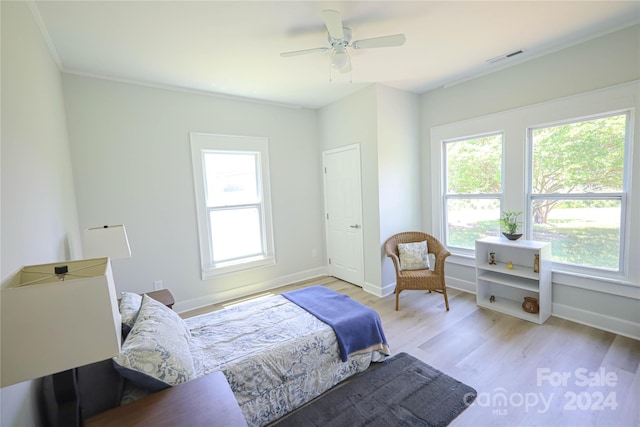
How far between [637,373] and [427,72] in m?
3.29

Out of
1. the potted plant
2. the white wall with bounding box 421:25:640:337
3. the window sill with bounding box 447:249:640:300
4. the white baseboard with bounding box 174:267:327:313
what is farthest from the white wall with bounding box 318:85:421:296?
the window sill with bounding box 447:249:640:300

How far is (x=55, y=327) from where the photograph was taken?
32.7 inches

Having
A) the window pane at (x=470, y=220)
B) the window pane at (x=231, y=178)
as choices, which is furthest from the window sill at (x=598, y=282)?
the window pane at (x=231, y=178)

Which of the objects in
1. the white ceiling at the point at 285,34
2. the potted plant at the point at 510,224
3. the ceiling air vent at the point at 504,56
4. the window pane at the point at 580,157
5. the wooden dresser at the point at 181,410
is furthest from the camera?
the potted plant at the point at 510,224

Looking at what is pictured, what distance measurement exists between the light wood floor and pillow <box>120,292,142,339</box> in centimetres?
208

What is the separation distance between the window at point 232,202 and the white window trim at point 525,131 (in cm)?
245

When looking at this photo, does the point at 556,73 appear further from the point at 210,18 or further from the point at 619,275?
the point at 210,18

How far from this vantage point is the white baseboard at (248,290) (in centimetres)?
358

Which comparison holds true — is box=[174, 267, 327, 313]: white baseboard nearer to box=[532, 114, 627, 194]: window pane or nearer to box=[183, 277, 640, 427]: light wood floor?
box=[183, 277, 640, 427]: light wood floor

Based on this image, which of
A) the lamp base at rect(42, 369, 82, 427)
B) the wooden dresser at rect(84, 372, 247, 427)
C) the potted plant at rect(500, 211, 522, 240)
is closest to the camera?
the lamp base at rect(42, 369, 82, 427)

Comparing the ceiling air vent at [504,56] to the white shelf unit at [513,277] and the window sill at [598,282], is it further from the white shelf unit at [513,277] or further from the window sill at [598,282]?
the window sill at [598,282]

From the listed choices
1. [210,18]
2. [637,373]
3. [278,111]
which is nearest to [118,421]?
[210,18]

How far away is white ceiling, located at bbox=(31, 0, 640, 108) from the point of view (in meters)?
2.02

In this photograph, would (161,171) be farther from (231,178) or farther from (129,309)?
(129,309)
